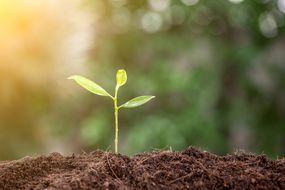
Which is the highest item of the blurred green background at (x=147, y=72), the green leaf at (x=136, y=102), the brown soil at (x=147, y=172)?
the blurred green background at (x=147, y=72)

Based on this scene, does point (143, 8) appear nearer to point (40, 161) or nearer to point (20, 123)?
point (20, 123)

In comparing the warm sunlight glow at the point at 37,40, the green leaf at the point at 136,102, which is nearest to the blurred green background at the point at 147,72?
the warm sunlight glow at the point at 37,40

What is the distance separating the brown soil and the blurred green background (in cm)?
487

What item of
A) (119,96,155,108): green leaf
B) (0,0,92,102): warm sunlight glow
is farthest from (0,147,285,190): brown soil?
(0,0,92,102): warm sunlight glow

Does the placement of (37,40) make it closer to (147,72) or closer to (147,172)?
(147,72)

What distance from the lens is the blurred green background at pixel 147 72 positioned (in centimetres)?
653

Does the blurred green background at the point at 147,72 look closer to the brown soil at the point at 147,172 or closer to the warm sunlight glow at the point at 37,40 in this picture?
the warm sunlight glow at the point at 37,40

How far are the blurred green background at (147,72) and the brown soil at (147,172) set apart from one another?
487 centimetres

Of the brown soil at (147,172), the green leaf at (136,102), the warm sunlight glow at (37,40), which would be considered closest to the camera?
the brown soil at (147,172)

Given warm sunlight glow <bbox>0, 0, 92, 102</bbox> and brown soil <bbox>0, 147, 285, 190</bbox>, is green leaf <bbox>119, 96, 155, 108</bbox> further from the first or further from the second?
warm sunlight glow <bbox>0, 0, 92, 102</bbox>

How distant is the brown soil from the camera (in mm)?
1197

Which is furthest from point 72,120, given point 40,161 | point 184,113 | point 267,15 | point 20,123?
point 40,161

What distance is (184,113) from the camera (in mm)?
7094

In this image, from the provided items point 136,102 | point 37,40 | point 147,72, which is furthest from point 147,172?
point 147,72
